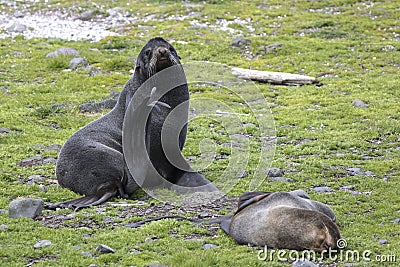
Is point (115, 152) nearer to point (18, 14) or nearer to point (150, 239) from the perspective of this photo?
point (150, 239)

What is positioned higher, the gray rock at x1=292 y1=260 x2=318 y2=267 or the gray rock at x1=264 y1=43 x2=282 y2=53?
the gray rock at x1=292 y1=260 x2=318 y2=267

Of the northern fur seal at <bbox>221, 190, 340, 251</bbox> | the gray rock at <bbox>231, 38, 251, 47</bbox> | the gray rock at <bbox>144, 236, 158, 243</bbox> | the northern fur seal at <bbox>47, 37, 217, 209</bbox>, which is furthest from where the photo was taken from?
the gray rock at <bbox>231, 38, 251, 47</bbox>

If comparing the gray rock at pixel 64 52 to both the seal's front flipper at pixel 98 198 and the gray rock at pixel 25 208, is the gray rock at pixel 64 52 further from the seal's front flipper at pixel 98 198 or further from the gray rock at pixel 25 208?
the gray rock at pixel 25 208

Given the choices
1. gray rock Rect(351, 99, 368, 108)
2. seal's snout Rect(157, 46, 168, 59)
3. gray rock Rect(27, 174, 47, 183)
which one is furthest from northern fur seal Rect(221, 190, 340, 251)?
gray rock Rect(351, 99, 368, 108)

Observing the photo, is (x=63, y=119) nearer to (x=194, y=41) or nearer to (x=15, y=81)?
(x=15, y=81)

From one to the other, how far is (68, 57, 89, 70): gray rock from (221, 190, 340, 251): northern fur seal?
12.5 m

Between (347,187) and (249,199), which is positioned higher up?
(249,199)

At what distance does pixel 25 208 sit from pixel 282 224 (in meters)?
3.66

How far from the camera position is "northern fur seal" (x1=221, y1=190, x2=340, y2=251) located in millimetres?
7066

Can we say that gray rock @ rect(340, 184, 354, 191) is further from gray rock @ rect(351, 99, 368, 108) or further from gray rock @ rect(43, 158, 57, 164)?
gray rock @ rect(351, 99, 368, 108)

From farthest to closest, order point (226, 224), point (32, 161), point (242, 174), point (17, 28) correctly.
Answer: point (17, 28), point (32, 161), point (242, 174), point (226, 224)

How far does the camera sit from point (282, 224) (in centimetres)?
725

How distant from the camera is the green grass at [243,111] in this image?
7734mm

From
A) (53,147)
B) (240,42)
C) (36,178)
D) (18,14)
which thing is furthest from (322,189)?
(18,14)
